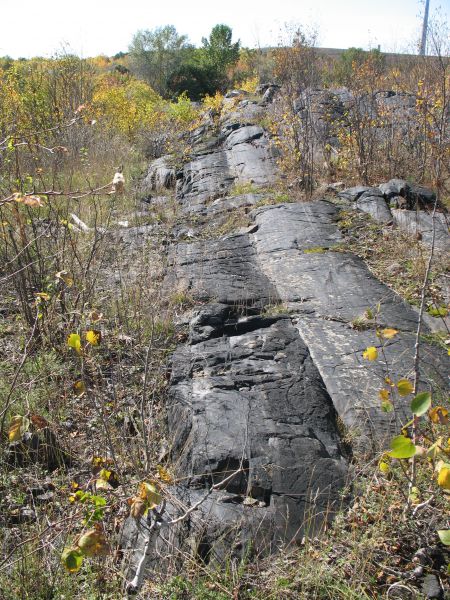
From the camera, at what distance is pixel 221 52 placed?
21781 millimetres

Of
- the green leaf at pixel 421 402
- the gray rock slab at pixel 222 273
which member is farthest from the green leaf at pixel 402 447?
the gray rock slab at pixel 222 273

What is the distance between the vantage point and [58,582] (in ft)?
7.13

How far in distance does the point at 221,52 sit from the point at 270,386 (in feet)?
70.0

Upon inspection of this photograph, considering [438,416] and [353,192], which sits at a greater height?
[353,192]

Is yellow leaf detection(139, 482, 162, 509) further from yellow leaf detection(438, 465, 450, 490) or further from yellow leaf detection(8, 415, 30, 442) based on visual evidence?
yellow leaf detection(438, 465, 450, 490)

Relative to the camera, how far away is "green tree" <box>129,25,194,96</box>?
75.5ft

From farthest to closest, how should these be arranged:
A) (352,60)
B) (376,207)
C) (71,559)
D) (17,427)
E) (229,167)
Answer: (352,60) → (229,167) → (376,207) → (17,427) → (71,559)

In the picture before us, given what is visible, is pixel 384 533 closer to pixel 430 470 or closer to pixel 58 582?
pixel 430 470

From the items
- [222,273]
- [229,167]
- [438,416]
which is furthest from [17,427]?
[229,167]

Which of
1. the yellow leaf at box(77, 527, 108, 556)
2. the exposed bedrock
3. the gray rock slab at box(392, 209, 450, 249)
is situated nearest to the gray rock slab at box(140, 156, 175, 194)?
the exposed bedrock

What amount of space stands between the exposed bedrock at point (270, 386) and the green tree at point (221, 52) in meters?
17.8

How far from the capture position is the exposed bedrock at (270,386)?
2.47 m

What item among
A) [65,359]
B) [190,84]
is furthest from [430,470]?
[190,84]

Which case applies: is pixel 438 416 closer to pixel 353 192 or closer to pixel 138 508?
pixel 138 508
